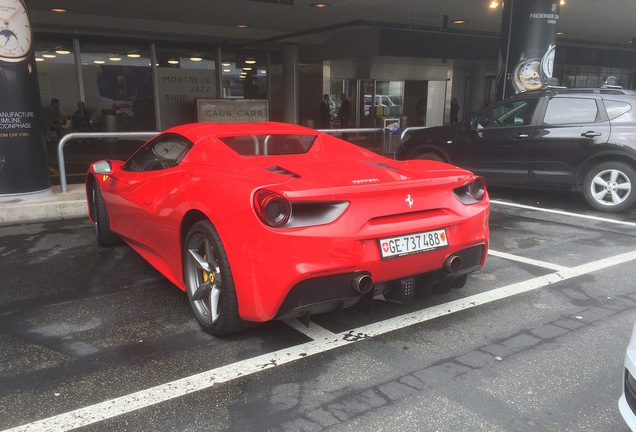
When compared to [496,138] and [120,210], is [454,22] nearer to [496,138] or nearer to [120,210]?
[496,138]

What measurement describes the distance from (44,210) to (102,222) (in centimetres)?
209

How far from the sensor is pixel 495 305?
3.96 meters

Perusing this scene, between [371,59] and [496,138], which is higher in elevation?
[371,59]

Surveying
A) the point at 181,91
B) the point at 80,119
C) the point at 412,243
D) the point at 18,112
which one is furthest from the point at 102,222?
the point at 181,91

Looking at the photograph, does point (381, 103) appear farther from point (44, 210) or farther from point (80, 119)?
point (44, 210)

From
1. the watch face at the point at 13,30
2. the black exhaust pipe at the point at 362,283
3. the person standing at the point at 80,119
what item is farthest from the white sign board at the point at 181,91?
the black exhaust pipe at the point at 362,283

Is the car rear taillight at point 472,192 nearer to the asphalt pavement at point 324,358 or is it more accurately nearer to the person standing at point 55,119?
the asphalt pavement at point 324,358

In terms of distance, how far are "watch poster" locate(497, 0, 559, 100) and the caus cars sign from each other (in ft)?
29.4

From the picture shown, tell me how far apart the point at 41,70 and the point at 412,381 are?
1960cm

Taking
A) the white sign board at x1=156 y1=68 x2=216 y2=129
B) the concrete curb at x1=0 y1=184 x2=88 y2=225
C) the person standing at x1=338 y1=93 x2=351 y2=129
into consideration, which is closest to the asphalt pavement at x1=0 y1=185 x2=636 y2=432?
the concrete curb at x1=0 y1=184 x2=88 y2=225

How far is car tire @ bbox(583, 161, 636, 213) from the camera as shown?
7195mm

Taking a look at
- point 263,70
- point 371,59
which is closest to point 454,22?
point 371,59

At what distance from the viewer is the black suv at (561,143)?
7234 millimetres

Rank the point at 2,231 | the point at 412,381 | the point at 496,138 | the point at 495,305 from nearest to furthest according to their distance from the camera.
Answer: the point at 412,381
the point at 495,305
the point at 2,231
the point at 496,138
